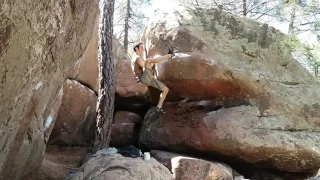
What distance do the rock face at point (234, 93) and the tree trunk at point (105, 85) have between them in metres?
1.39

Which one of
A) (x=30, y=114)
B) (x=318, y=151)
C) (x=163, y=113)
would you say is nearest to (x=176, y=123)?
(x=163, y=113)

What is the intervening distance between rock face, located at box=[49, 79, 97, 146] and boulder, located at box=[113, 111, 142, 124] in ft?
3.21

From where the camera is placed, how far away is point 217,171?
7293 mm

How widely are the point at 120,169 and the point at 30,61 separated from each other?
Answer: 1.95 m

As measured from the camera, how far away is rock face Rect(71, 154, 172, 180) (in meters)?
4.37

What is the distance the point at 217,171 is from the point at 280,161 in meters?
1.82

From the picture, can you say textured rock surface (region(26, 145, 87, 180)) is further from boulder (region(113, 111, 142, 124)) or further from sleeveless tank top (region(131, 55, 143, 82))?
sleeveless tank top (region(131, 55, 143, 82))

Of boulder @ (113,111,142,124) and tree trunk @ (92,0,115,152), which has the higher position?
tree trunk @ (92,0,115,152)

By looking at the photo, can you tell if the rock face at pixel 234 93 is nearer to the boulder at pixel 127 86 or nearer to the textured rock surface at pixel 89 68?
the boulder at pixel 127 86

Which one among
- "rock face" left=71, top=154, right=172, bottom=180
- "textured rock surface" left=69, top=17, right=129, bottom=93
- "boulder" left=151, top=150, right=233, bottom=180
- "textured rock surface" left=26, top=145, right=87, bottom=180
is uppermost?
"textured rock surface" left=69, top=17, right=129, bottom=93

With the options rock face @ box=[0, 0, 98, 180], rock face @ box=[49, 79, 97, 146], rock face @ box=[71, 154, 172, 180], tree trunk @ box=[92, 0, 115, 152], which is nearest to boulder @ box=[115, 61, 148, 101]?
rock face @ box=[49, 79, 97, 146]

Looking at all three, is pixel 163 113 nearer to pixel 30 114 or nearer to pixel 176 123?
pixel 176 123

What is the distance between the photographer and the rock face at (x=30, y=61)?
276 centimetres

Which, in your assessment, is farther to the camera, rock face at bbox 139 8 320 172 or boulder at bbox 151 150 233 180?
rock face at bbox 139 8 320 172
